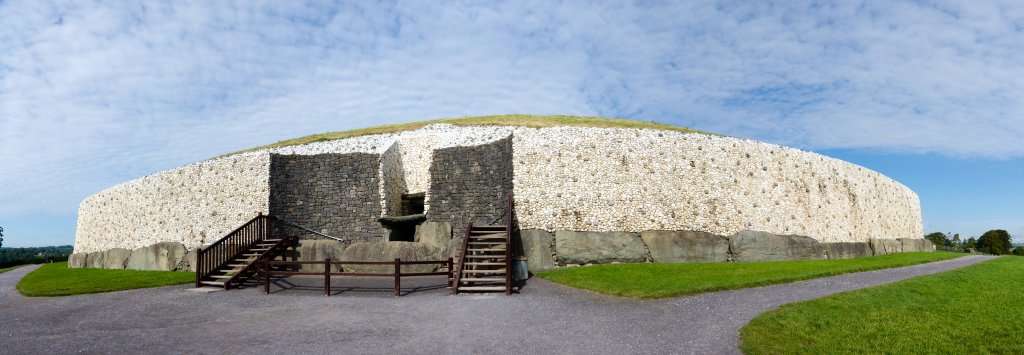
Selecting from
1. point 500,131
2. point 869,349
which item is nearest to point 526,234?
point 500,131

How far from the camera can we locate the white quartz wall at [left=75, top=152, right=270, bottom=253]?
22531 mm

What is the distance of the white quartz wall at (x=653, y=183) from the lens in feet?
68.1

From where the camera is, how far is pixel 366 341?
8664 millimetres

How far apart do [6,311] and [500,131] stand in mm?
17114

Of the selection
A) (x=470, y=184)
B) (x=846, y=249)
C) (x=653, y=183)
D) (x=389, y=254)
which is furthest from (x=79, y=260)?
(x=846, y=249)

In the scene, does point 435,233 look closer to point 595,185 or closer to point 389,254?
point 389,254

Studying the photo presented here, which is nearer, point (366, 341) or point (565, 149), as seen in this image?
point (366, 341)

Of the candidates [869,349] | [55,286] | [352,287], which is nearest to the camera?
[869,349]

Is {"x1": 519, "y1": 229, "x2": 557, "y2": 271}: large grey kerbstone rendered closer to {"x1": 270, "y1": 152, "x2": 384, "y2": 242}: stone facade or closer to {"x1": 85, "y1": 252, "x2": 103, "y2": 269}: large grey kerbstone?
{"x1": 270, "y1": 152, "x2": 384, "y2": 242}: stone facade

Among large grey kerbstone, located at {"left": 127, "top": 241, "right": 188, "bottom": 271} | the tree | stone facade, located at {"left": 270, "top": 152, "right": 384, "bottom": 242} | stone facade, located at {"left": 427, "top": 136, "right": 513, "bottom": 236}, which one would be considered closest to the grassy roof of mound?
stone facade, located at {"left": 427, "top": 136, "right": 513, "bottom": 236}

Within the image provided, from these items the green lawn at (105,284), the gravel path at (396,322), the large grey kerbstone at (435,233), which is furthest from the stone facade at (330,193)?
the gravel path at (396,322)

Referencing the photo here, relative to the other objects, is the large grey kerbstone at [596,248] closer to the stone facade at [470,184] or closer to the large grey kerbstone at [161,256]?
the stone facade at [470,184]

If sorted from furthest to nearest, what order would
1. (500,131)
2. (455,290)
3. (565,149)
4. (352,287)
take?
(500,131) < (565,149) < (352,287) < (455,290)

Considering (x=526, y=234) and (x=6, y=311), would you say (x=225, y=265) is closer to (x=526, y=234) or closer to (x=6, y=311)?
(x=6, y=311)
